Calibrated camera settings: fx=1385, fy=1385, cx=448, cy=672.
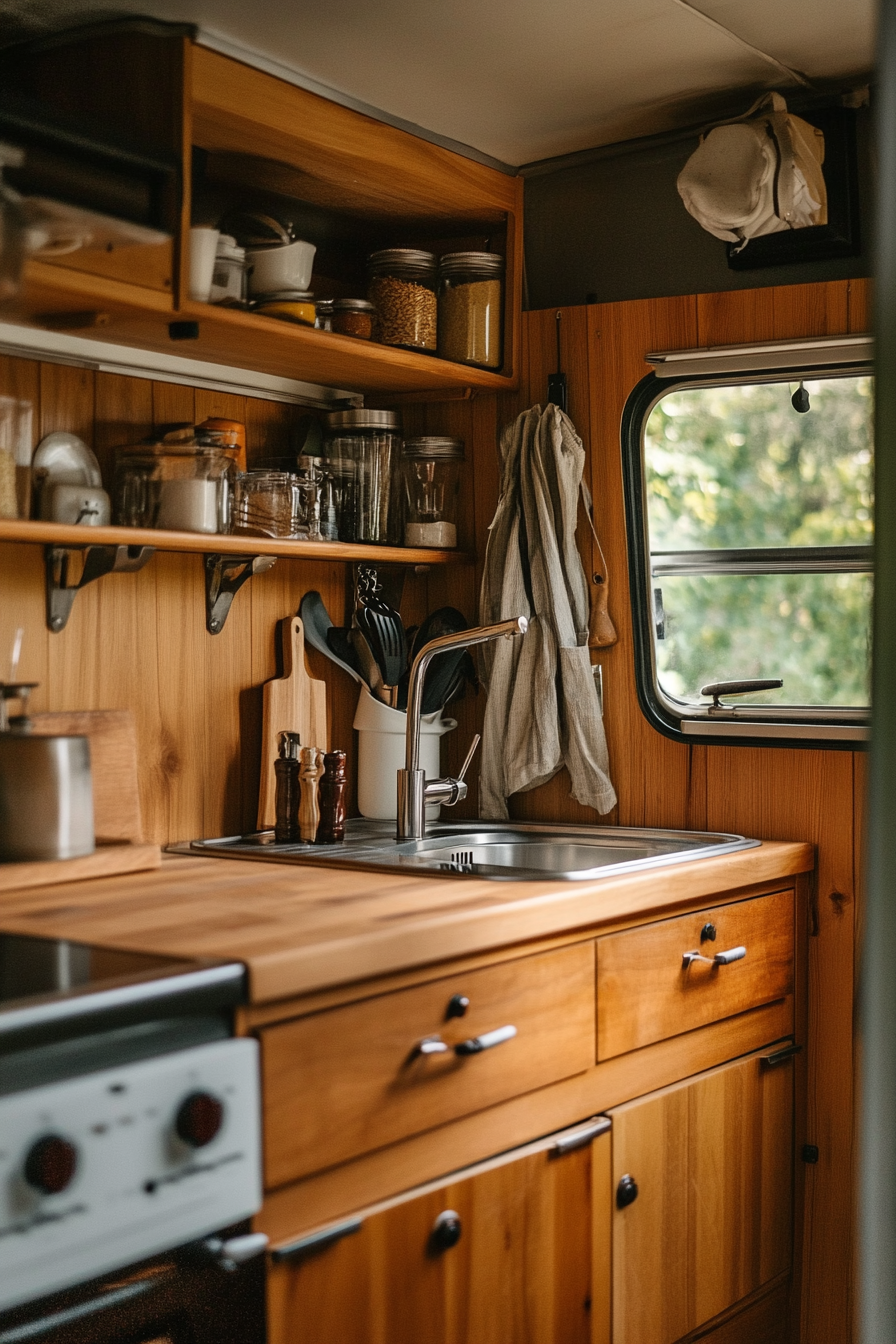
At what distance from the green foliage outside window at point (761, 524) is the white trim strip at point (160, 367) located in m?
0.67

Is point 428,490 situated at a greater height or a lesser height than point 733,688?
greater

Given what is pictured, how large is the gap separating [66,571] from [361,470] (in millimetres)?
681

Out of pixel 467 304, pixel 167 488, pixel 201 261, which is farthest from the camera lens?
pixel 467 304

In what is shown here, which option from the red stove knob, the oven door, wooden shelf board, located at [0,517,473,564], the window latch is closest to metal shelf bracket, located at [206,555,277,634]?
wooden shelf board, located at [0,517,473,564]

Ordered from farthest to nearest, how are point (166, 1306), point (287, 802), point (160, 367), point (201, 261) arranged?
1. point (287, 802)
2. point (160, 367)
3. point (201, 261)
4. point (166, 1306)

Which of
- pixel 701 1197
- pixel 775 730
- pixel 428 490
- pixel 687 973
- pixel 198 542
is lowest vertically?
pixel 701 1197

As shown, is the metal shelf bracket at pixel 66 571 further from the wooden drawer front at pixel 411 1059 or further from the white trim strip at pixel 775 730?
the white trim strip at pixel 775 730

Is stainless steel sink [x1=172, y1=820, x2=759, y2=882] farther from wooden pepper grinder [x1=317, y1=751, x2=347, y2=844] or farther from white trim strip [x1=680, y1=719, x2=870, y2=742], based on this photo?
white trim strip [x1=680, y1=719, x2=870, y2=742]

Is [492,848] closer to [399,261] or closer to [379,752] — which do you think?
[379,752]

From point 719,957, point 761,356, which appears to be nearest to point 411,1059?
point 719,957

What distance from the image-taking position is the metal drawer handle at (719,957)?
7.29 feet

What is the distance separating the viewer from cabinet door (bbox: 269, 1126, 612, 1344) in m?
1.56

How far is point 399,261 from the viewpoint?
261 cm

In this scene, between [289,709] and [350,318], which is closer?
[350,318]
